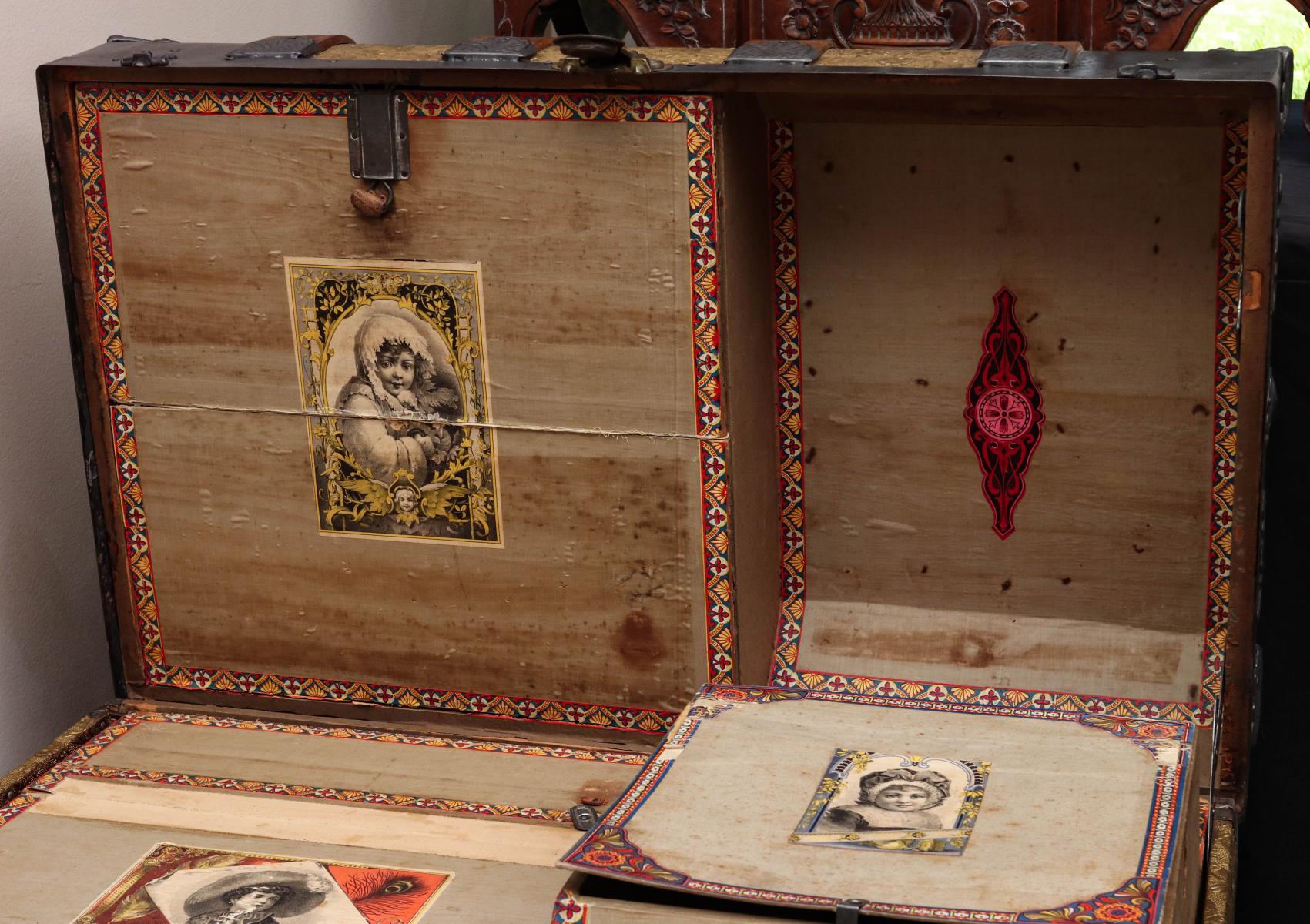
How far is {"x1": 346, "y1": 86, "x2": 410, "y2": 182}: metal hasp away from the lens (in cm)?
178

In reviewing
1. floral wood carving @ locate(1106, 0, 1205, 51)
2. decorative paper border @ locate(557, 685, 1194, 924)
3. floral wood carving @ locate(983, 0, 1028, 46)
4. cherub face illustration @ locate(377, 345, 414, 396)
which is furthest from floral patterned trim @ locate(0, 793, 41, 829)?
floral wood carving @ locate(1106, 0, 1205, 51)

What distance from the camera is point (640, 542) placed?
6.11 ft

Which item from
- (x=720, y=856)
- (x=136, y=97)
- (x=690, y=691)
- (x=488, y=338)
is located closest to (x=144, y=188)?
(x=136, y=97)

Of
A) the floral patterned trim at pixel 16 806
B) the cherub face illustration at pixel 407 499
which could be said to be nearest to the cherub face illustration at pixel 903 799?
the cherub face illustration at pixel 407 499

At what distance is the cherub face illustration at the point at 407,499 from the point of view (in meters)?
1.92

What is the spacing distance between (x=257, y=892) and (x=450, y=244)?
724mm

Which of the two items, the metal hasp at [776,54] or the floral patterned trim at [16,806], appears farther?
the floral patterned trim at [16,806]

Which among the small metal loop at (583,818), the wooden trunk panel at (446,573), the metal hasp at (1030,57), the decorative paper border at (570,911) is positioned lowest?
the small metal loop at (583,818)

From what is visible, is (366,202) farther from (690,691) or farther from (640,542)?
(690,691)

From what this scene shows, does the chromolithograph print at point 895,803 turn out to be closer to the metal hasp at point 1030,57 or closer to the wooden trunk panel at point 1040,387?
the wooden trunk panel at point 1040,387

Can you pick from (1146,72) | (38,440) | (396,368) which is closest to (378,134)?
(396,368)

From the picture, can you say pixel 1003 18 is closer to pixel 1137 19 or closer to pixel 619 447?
pixel 1137 19

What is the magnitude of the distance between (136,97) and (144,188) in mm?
105

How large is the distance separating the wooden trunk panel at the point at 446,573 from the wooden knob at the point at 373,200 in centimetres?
28
